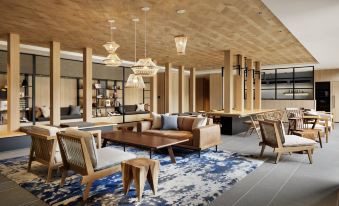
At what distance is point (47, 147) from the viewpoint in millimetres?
3611

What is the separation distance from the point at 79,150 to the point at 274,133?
3.45 meters

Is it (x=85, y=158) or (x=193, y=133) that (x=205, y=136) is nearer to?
(x=193, y=133)

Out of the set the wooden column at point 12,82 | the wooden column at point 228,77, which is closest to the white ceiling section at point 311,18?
the wooden column at point 228,77

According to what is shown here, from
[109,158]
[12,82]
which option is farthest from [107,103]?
[109,158]

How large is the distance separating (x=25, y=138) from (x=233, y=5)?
5.43m

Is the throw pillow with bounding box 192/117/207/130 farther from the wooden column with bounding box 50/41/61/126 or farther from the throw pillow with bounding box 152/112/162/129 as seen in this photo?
the wooden column with bounding box 50/41/61/126

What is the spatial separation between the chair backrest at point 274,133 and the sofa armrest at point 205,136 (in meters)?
1.03

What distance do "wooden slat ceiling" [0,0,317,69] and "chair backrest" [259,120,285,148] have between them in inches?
78.8

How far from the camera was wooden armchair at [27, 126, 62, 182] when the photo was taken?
3.54 meters

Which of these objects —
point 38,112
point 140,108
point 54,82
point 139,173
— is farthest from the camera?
point 140,108

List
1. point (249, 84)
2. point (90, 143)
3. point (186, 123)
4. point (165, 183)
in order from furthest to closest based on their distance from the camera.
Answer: point (249, 84), point (186, 123), point (165, 183), point (90, 143)

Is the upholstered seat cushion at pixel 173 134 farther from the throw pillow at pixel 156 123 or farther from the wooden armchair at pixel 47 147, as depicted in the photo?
the wooden armchair at pixel 47 147

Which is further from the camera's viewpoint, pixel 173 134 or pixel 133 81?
pixel 133 81

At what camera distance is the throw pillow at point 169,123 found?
617 centimetres
